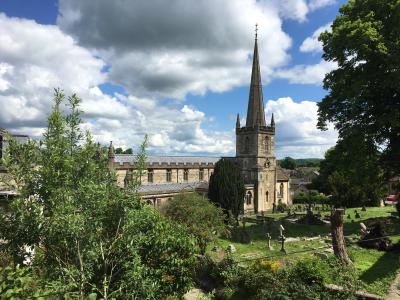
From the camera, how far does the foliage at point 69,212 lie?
5.42 metres

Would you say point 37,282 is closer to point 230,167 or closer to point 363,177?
point 363,177

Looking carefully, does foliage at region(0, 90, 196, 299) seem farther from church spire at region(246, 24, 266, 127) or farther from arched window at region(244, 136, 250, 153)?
arched window at region(244, 136, 250, 153)

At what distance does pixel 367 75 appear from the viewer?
20188 mm

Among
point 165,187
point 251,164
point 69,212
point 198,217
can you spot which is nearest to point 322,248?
point 198,217

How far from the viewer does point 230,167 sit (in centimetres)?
3897

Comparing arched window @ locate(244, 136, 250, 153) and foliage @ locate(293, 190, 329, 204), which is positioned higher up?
arched window @ locate(244, 136, 250, 153)

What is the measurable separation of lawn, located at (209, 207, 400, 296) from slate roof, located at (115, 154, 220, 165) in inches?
709

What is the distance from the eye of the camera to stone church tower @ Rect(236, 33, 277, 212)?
1847 inches

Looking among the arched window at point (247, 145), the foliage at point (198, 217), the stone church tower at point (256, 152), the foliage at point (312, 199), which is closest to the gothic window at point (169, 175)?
the stone church tower at point (256, 152)

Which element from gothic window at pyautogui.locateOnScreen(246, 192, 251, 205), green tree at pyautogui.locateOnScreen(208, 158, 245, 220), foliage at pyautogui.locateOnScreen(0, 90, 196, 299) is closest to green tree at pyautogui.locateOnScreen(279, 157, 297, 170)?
gothic window at pyautogui.locateOnScreen(246, 192, 251, 205)

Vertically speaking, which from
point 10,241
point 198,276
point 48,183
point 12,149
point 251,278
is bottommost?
point 198,276

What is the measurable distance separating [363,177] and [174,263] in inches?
639

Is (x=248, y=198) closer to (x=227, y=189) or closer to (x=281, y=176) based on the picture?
(x=227, y=189)

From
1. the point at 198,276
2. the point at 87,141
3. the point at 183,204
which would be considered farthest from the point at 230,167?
the point at 87,141
